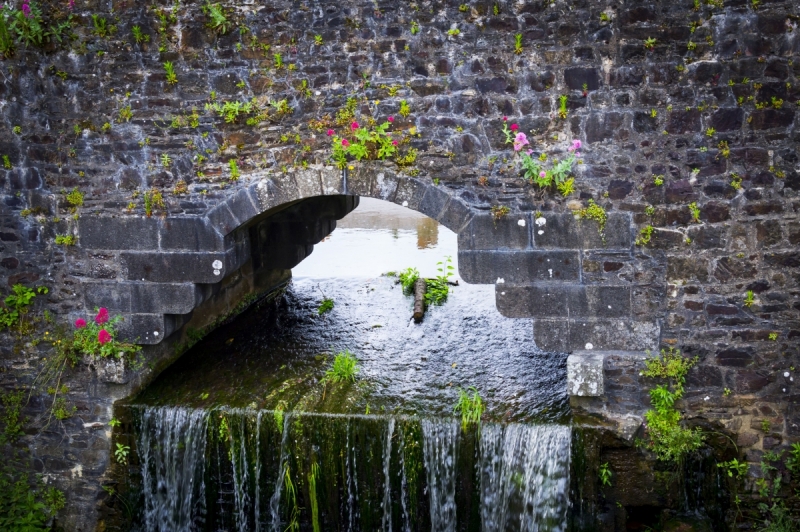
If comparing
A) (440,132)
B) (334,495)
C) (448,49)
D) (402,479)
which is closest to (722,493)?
(402,479)

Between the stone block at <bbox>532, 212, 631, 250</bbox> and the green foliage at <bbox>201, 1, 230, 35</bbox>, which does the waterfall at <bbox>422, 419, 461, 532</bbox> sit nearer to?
the stone block at <bbox>532, 212, 631, 250</bbox>

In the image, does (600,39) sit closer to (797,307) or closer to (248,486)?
(797,307)

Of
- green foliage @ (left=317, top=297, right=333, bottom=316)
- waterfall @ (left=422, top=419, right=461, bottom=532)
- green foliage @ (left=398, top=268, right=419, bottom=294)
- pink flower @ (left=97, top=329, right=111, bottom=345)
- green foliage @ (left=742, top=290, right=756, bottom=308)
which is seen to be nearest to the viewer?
green foliage @ (left=742, top=290, right=756, bottom=308)

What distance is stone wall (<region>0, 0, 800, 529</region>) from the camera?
4992 mm

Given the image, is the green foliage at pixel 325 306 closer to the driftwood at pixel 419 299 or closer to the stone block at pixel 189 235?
the driftwood at pixel 419 299

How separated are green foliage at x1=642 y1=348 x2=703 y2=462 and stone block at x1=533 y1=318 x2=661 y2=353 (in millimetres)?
147

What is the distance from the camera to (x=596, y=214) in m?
5.25

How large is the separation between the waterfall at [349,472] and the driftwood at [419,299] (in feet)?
7.48

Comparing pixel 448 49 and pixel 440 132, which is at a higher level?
pixel 448 49

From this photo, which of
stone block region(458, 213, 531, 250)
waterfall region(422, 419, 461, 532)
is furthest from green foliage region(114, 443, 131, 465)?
stone block region(458, 213, 531, 250)

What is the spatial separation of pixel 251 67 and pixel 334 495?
331 centimetres

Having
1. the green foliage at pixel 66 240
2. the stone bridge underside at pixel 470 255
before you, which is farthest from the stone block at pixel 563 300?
the green foliage at pixel 66 240

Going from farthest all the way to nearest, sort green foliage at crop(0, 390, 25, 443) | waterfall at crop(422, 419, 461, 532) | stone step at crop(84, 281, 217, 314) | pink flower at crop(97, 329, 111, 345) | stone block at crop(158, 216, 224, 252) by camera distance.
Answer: green foliage at crop(0, 390, 25, 443) < pink flower at crop(97, 329, 111, 345) < stone step at crop(84, 281, 217, 314) < stone block at crop(158, 216, 224, 252) < waterfall at crop(422, 419, 461, 532)

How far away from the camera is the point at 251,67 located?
552cm
